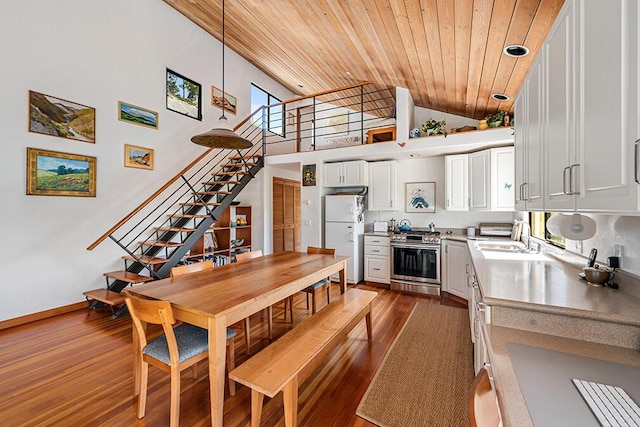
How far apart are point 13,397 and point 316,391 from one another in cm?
217

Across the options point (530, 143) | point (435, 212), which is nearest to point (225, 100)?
point (435, 212)

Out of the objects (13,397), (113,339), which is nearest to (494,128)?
(113,339)

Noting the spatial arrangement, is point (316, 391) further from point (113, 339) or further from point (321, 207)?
point (321, 207)

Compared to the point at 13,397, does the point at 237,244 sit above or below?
above

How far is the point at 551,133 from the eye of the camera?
1.37 m

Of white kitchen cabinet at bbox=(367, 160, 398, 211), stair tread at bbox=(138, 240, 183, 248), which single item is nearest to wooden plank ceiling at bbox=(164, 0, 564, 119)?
white kitchen cabinet at bbox=(367, 160, 398, 211)

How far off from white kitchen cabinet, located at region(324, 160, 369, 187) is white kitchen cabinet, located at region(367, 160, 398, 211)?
0.14 m

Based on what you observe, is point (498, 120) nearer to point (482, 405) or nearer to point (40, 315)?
point (482, 405)

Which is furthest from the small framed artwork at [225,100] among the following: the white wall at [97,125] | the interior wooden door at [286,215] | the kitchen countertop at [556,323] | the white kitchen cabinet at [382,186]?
the kitchen countertop at [556,323]

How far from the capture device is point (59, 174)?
344 cm

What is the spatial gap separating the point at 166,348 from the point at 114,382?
0.81 m

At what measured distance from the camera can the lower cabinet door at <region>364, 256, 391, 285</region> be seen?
457 cm

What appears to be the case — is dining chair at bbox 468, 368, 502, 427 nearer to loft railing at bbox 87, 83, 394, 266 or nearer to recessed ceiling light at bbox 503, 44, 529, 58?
recessed ceiling light at bbox 503, 44, 529, 58

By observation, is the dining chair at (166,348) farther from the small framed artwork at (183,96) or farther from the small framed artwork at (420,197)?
the small framed artwork at (183,96)
